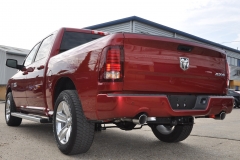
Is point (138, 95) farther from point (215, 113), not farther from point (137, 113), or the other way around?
point (215, 113)

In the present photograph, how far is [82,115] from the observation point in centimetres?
371

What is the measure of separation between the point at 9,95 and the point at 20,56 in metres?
21.7

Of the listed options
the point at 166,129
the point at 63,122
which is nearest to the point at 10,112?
the point at 63,122

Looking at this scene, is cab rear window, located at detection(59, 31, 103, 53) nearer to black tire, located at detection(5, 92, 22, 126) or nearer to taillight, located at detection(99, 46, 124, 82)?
taillight, located at detection(99, 46, 124, 82)

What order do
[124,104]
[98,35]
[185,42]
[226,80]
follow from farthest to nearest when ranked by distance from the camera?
[98,35] → [226,80] → [185,42] → [124,104]

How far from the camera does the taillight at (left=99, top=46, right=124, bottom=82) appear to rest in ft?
10.6

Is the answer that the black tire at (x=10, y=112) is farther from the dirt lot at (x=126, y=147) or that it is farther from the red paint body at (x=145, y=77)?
the red paint body at (x=145, y=77)

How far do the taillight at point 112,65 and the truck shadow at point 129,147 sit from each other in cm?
129

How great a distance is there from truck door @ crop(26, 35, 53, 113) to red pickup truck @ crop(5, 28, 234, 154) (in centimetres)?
33

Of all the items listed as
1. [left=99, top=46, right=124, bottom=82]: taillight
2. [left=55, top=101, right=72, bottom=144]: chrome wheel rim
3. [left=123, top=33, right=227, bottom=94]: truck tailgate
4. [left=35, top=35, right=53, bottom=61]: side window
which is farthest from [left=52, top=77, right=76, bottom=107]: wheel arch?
[left=123, top=33, right=227, bottom=94]: truck tailgate

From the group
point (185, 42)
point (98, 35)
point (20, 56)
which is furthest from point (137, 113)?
point (20, 56)

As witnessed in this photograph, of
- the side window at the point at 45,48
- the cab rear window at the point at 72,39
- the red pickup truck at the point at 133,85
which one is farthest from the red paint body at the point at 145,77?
the side window at the point at 45,48

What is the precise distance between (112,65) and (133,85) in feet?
1.05

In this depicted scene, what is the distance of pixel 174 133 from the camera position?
5.04 m
